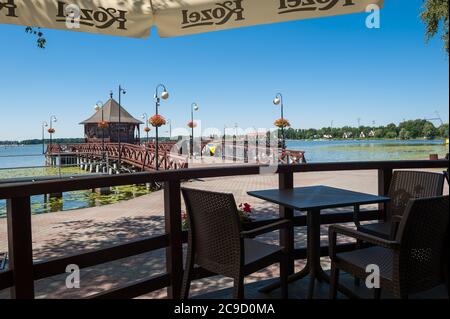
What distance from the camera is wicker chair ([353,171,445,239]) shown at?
3.02 m

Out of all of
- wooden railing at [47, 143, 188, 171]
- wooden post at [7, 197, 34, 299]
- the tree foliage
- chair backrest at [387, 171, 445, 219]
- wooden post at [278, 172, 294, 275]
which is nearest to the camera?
wooden post at [7, 197, 34, 299]

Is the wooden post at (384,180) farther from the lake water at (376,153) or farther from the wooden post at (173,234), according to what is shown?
the lake water at (376,153)

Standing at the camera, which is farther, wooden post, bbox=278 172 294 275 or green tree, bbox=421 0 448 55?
green tree, bbox=421 0 448 55

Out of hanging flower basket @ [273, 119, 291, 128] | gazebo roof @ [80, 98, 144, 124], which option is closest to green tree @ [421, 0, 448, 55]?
hanging flower basket @ [273, 119, 291, 128]

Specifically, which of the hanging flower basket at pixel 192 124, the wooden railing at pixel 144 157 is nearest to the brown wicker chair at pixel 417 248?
the wooden railing at pixel 144 157

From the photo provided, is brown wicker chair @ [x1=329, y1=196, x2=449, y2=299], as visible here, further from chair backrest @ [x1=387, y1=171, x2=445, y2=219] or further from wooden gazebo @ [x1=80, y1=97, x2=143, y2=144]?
wooden gazebo @ [x1=80, y1=97, x2=143, y2=144]

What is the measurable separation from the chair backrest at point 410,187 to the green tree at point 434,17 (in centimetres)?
1097

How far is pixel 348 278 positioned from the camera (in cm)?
340

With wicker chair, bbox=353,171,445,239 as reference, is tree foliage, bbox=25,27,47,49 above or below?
above

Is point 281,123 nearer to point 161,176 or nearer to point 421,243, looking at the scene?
point 161,176

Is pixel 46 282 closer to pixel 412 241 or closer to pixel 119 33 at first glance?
pixel 119 33

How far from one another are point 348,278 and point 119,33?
293 centimetres

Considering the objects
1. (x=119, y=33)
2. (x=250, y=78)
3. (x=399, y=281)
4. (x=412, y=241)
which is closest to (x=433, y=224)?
(x=412, y=241)

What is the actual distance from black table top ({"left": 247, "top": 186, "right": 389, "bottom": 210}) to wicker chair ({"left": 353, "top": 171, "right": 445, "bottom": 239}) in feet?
1.01
